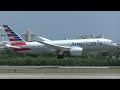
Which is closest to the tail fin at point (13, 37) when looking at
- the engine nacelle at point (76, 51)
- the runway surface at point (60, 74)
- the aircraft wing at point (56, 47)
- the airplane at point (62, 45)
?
the airplane at point (62, 45)

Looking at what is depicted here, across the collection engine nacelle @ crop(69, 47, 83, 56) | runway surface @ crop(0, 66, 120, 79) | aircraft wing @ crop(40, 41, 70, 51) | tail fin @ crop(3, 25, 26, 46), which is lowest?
runway surface @ crop(0, 66, 120, 79)

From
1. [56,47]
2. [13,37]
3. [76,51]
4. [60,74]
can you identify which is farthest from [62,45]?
[60,74]

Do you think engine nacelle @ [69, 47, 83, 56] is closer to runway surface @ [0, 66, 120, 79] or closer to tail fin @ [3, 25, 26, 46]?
tail fin @ [3, 25, 26, 46]

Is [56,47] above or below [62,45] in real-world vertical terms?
below

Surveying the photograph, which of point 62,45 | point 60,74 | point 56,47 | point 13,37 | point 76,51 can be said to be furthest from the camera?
point 13,37

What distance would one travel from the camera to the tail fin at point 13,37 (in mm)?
42803

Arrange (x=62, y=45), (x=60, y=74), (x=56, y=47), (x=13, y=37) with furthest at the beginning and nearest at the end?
(x=13, y=37)
(x=62, y=45)
(x=56, y=47)
(x=60, y=74)

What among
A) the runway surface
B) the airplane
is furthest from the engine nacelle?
the runway surface

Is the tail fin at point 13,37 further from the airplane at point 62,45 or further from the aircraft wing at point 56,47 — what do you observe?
the aircraft wing at point 56,47

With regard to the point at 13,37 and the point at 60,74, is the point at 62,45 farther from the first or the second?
the point at 60,74

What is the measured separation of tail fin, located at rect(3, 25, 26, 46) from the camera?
42.8m

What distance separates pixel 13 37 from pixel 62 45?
298 inches

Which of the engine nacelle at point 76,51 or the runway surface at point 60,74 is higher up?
the engine nacelle at point 76,51

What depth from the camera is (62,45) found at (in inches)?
1603
